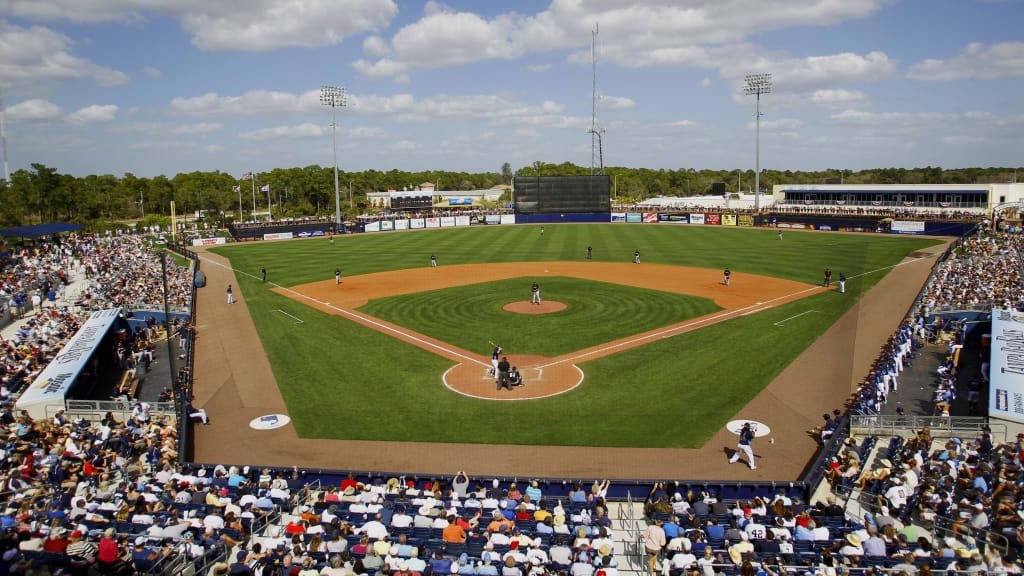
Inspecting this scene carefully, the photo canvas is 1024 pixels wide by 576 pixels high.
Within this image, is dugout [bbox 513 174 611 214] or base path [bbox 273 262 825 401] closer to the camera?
base path [bbox 273 262 825 401]

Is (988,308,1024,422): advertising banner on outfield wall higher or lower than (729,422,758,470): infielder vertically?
higher

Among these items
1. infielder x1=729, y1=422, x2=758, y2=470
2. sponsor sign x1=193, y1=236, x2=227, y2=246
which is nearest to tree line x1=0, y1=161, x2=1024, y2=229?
sponsor sign x1=193, y1=236, x2=227, y2=246

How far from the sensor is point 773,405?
63.2 feet

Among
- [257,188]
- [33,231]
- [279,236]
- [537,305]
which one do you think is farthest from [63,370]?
[257,188]

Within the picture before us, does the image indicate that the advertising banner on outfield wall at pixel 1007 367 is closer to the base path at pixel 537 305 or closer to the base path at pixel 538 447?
the base path at pixel 538 447

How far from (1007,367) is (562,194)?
69.5m

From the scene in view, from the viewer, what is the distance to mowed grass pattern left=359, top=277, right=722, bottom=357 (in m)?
26.8

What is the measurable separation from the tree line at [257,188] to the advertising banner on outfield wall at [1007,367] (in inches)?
3284

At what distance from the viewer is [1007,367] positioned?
1786 centimetres

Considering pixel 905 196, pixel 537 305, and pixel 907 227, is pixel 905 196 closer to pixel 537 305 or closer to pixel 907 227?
A: pixel 907 227

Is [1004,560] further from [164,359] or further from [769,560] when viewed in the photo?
[164,359]

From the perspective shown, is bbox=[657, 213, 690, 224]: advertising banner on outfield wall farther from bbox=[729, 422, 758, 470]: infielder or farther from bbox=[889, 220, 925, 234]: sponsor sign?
bbox=[729, 422, 758, 470]: infielder

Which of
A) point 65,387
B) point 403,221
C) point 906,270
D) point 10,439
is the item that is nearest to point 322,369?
point 65,387

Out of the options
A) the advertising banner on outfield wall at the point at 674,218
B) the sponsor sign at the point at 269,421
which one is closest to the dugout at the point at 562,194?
the advertising banner on outfield wall at the point at 674,218
